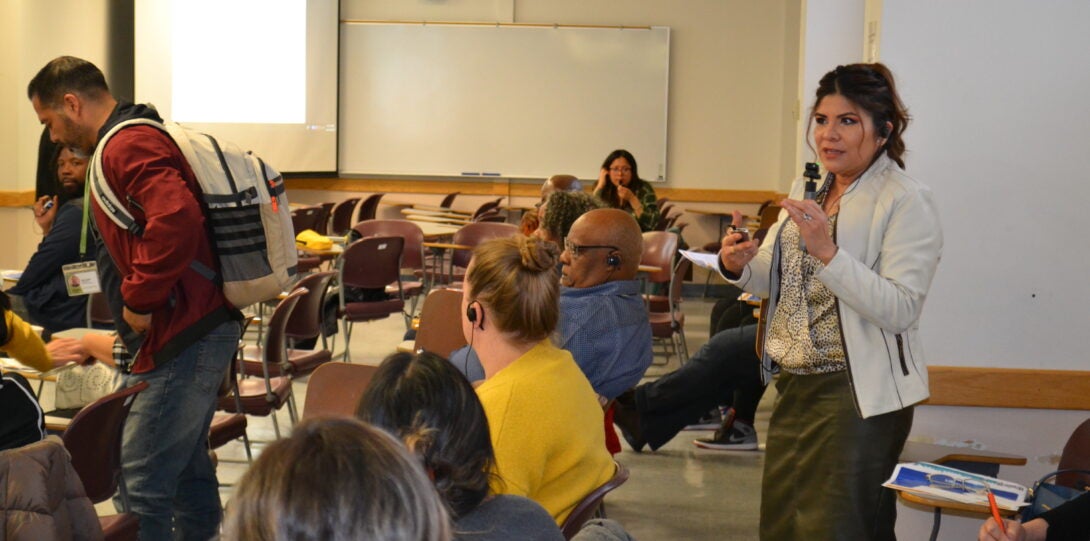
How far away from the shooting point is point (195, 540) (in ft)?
10.5

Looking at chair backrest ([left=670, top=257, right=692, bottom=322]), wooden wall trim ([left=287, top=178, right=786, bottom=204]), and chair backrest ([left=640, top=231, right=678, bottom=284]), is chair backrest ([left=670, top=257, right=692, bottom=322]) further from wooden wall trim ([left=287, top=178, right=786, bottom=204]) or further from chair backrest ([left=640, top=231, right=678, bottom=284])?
wooden wall trim ([left=287, top=178, right=786, bottom=204])

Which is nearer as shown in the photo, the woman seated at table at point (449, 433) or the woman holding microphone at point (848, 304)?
the woman seated at table at point (449, 433)

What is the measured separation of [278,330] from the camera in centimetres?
463

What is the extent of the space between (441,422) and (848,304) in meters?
1.30

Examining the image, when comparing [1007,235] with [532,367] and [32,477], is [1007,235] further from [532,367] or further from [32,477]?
[32,477]

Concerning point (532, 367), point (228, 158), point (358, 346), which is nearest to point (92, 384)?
point (228, 158)

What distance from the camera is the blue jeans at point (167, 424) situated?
2.90 metres

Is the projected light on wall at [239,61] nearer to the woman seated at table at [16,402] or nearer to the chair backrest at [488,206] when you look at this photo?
the chair backrest at [488,206]

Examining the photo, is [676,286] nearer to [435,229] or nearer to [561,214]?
[435,229]

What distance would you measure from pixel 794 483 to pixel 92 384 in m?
1.97

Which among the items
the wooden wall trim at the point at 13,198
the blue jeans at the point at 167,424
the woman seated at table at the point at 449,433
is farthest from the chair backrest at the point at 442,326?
the wooden wall trim at the point at 13,198

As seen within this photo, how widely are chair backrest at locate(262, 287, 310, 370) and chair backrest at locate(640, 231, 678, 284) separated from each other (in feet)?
9.59

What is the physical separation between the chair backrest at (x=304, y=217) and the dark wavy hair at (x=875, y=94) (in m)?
6.89

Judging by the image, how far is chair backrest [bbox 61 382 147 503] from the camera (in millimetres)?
2707
